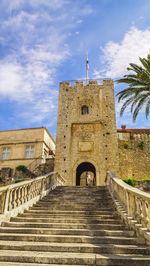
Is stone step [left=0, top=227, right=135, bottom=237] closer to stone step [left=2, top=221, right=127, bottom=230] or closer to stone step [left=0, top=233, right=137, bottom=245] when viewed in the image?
stone step [left=0, top=233, right=137, bottom=245]

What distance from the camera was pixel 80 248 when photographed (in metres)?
4.32

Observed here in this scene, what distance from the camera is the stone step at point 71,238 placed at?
472 cm

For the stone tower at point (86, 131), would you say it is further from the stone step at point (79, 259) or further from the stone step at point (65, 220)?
the stone step at point (79, 259)

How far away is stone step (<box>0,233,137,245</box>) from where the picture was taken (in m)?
4.72

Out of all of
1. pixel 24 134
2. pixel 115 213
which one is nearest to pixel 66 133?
pixel 24 134

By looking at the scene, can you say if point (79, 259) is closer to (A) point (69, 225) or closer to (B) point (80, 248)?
(B) point (80, 248)

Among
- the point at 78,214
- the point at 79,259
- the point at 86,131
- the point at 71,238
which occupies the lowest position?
the point at 79,259

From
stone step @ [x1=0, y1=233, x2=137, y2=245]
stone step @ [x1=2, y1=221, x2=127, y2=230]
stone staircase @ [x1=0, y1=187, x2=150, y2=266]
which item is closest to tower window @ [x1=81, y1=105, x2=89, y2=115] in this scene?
stone staircase @ [x1=0, y1=187, x2=150, y2=266]

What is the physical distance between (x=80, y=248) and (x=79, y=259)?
1.67 ft

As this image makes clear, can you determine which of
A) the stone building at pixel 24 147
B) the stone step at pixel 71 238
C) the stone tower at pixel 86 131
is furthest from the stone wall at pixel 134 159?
the stone step at pixel 71 238

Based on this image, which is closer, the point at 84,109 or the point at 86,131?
the point at 86,131

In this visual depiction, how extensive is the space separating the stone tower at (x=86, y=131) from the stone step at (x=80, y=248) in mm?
13962

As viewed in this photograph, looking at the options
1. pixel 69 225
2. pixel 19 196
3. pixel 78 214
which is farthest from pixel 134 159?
pixel 69 225

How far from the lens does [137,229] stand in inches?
198
